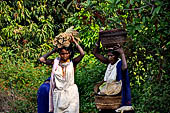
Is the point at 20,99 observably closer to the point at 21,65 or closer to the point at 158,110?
the point at 21,65

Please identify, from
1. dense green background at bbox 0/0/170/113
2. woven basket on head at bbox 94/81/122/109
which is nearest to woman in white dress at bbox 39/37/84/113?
woven basket on head at bbox 94/81/122/109

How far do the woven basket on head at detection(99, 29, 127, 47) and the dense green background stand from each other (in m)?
0.39

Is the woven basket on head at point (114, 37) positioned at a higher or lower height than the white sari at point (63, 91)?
higher

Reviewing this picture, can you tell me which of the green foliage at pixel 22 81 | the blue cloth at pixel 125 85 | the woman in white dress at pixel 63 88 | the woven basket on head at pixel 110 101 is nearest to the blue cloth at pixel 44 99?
the woman in white dress at pixel 63 88

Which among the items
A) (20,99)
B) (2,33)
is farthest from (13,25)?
(20,99)

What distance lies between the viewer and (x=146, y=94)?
7645 mm

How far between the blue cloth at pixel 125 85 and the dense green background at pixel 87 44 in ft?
2.50

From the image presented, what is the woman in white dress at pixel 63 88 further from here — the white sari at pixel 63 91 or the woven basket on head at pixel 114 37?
the woven basket on head at pixel 114 37

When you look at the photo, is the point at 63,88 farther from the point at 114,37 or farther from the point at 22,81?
the point at 22,81

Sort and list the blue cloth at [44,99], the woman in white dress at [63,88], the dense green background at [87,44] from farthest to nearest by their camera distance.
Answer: the dense green background at [87,44]
the blue cloth at [44,99]
the woman in white dress at [63,88]

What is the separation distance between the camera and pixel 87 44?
997 cm

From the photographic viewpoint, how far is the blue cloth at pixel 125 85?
5293 mm

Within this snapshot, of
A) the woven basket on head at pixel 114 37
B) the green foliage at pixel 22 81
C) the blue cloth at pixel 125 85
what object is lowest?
the green foliage at pixel 22 81

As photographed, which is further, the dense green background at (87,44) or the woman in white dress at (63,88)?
the dense green background at (87,44)
